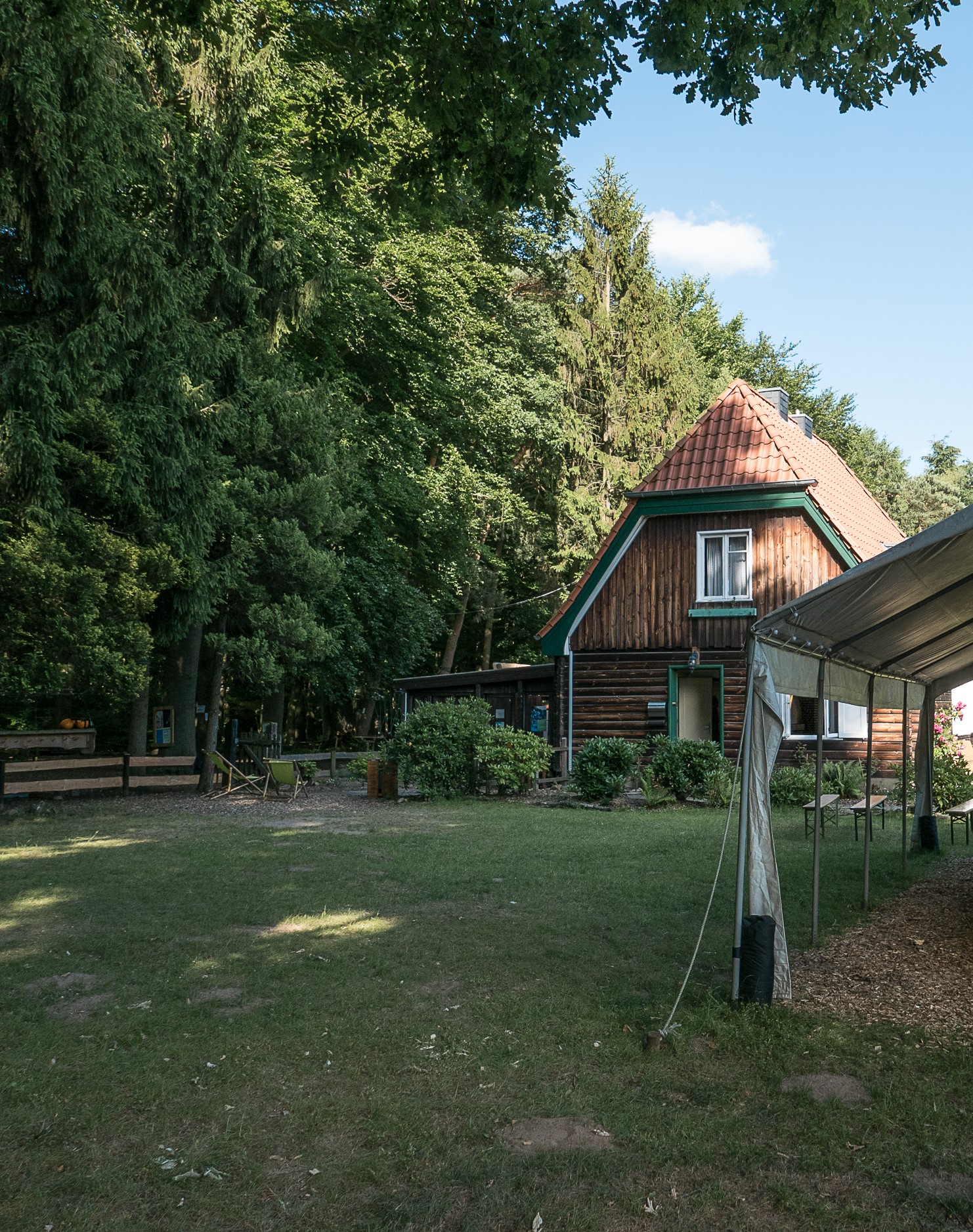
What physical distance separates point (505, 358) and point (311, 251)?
957 centimetres

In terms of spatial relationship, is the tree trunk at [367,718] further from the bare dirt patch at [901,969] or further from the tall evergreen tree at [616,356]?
the bare dirt patch at [901,969]

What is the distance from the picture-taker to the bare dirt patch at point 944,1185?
416 centimetres

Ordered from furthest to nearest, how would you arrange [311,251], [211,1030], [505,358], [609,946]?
[505,358] < [311,251] < [609,946] < [211,1030]

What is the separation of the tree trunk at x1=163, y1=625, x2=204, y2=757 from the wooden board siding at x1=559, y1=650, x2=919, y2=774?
8.06 m

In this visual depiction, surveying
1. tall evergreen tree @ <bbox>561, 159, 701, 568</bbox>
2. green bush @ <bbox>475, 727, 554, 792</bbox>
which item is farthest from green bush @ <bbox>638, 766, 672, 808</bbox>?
tall evergreen tree @ <bbox>561, 159, 701, 568</bbox>

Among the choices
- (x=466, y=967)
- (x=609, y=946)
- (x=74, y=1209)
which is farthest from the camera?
(x=609, y=946)

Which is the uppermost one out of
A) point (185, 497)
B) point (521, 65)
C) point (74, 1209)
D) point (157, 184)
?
point (157, 184)

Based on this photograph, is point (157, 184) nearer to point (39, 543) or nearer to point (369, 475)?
point (39, 543)

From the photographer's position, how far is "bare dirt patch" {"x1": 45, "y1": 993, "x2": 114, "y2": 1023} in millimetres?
6387

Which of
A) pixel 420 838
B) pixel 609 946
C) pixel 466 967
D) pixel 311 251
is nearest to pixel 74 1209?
pixel 466 967

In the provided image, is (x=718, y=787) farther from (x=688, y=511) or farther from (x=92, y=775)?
(x=92, y=775)

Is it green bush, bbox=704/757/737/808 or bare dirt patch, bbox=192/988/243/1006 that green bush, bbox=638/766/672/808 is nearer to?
green bush, bbox=704/757/737/808

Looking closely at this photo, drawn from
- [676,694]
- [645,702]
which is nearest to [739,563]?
[676,694]

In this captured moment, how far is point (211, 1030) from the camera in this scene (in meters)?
6.11
